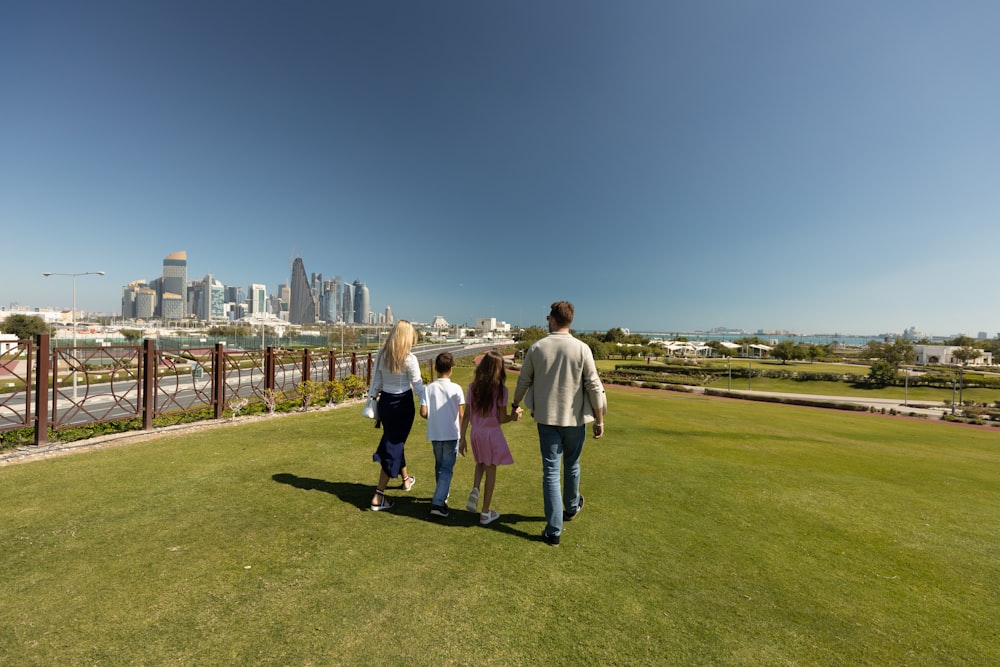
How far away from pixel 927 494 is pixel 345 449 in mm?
9086

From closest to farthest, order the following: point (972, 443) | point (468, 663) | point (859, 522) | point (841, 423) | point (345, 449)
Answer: point (468, 663) → point (859, 522) → point (345, 449) → point (972, 443) → point (841, 423)

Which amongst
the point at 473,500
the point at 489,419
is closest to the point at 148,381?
the point at 473,500

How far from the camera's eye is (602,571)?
309 cm

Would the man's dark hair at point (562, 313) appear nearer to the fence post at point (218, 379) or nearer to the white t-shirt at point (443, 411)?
the white t-shirt at point (443, 411)

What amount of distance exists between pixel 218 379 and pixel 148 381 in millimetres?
1571

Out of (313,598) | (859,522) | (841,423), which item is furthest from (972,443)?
(313,598)

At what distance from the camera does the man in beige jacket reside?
351cm

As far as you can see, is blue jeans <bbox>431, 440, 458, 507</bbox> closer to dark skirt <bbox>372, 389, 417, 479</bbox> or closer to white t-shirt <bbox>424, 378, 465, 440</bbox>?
white t-shirt <bbox>424, 378, 465, 440</bbox>

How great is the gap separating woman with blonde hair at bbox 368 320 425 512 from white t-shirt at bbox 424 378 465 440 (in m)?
0.19

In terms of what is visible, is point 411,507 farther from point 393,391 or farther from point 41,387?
point 41,387

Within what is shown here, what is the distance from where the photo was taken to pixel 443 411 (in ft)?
13.1

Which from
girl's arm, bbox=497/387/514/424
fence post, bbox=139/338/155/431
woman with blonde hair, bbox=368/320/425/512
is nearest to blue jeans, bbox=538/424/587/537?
girl's arm, bbox=497/387/514/424

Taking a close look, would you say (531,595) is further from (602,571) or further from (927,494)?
(927,494)

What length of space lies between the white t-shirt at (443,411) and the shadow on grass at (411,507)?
2.79ft
